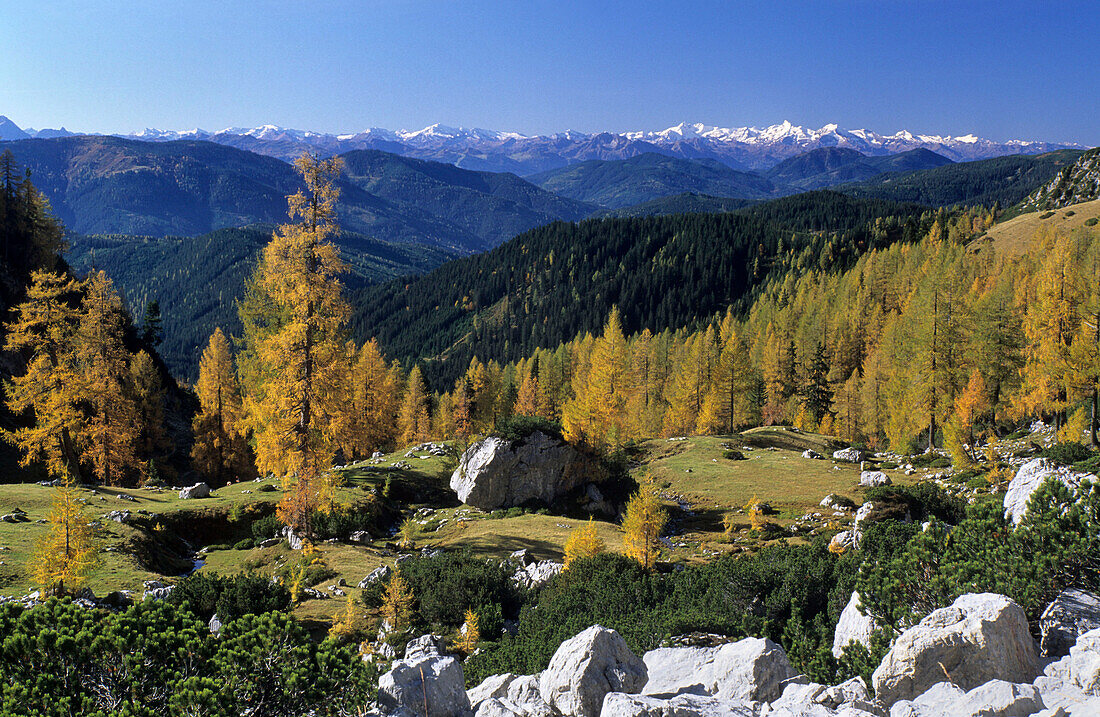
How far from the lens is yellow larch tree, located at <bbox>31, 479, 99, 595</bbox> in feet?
52.2

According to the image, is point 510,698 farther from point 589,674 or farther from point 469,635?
point 469,635

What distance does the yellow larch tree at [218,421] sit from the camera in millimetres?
53344

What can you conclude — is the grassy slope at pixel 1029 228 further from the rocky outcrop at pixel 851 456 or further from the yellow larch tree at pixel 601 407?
the yellow larch tree at pixel 601 407

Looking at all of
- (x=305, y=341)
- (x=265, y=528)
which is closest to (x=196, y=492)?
(x=265, y=528)

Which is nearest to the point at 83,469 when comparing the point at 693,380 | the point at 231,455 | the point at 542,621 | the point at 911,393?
the point at 231,455

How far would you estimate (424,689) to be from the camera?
347 inches

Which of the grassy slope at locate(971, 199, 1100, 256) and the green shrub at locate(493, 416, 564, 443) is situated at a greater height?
the grassy slope at locate(971, 199, 1100, 256)

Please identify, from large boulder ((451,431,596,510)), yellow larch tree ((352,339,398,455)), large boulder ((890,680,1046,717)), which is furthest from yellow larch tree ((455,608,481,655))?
yellow larch tree ((352,339,398,455))

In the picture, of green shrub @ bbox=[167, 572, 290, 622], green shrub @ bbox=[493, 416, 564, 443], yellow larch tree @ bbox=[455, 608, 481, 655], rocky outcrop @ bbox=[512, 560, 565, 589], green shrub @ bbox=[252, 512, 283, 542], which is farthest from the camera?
green shrub @ bbox=[493, 416, 564, 443]

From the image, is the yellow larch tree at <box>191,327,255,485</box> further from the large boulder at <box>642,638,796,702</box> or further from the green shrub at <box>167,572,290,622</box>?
the large boulder at <box>642,638,796,702</box>

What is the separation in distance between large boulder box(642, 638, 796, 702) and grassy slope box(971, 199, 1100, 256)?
142m

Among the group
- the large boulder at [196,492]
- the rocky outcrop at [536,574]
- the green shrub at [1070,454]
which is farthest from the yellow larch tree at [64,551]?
the green shrub at [1070,454]

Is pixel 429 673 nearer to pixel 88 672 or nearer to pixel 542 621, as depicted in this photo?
pixel 88 672

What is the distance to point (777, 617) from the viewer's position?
16109 mm
